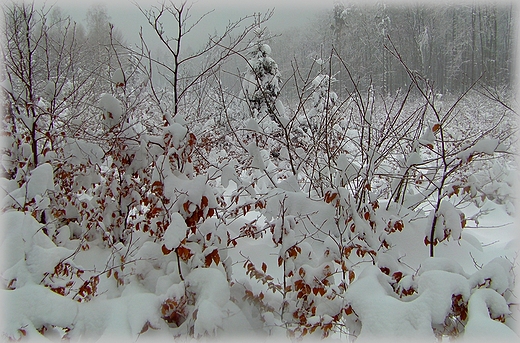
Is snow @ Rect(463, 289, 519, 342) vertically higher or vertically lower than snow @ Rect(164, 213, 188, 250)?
lower

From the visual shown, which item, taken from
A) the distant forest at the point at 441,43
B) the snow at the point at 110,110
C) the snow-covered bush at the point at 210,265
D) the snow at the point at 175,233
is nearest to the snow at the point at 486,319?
the snow-covered bush at the point at 210,265

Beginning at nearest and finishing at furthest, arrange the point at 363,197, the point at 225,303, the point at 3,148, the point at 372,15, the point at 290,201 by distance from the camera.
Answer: the point at 225,303
the point at 290,201
the point at 363,197
the point at 3,148
the point at 372,15

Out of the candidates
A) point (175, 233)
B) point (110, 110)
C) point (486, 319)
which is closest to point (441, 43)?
→ point (110, 110)

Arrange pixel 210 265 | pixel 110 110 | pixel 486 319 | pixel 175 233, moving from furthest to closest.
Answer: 1. pixel 110 110
2. pixel 210 265
3. pixel 175 233
4. pixel 486 319

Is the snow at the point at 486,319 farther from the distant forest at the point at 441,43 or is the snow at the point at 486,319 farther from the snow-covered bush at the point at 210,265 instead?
the distant forest at the point at 441,43

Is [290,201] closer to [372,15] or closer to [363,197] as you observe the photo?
[363,197]

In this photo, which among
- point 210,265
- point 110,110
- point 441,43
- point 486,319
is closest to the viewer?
point 486,319

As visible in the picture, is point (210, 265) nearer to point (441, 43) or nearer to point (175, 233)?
point (175, 233)

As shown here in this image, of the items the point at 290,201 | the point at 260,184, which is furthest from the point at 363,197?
the point at 260,184

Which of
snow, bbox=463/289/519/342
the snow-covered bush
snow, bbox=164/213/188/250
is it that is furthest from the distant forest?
snow, bbox=463/289/519/342

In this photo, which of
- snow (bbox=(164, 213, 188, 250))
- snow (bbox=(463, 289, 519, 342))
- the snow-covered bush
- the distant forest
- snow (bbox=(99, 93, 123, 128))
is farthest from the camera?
the distant forest

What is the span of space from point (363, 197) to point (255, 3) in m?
2.40

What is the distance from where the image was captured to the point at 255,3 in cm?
354

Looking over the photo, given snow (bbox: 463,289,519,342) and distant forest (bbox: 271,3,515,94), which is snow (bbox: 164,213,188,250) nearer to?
snow (bbox: 463,289,519,342)
